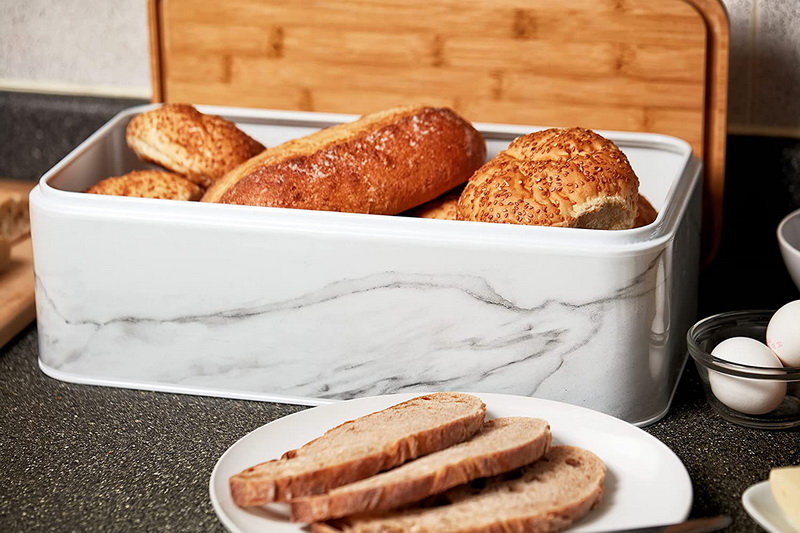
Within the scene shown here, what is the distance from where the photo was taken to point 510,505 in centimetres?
80

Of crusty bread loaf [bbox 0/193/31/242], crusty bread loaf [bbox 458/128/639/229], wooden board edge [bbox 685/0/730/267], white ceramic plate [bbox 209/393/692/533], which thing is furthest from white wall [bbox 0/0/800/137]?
white ceramic plate [bbox 209/393/692/533]

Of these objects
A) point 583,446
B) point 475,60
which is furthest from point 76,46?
point 583,446

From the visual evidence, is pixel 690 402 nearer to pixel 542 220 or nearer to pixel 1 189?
pixel 542 220

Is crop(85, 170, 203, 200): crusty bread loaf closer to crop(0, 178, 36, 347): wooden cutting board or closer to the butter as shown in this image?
crop(0, 178, 36, 347): wooden cutting board

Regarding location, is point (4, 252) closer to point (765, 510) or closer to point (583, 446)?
point (583, 446)

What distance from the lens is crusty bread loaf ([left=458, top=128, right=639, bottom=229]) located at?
962 mm

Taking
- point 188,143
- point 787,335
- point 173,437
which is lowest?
point 173,437

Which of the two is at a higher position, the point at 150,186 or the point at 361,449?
the point at 150,186

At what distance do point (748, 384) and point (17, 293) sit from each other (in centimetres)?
86

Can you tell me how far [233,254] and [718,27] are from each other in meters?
0.64

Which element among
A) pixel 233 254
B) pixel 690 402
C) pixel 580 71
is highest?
pixel 580 71

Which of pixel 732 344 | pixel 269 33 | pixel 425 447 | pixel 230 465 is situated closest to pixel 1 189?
pixel 269 33

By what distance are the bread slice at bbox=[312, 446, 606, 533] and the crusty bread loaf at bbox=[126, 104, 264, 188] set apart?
52 centimetres

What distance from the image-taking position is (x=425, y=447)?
2.78ft
